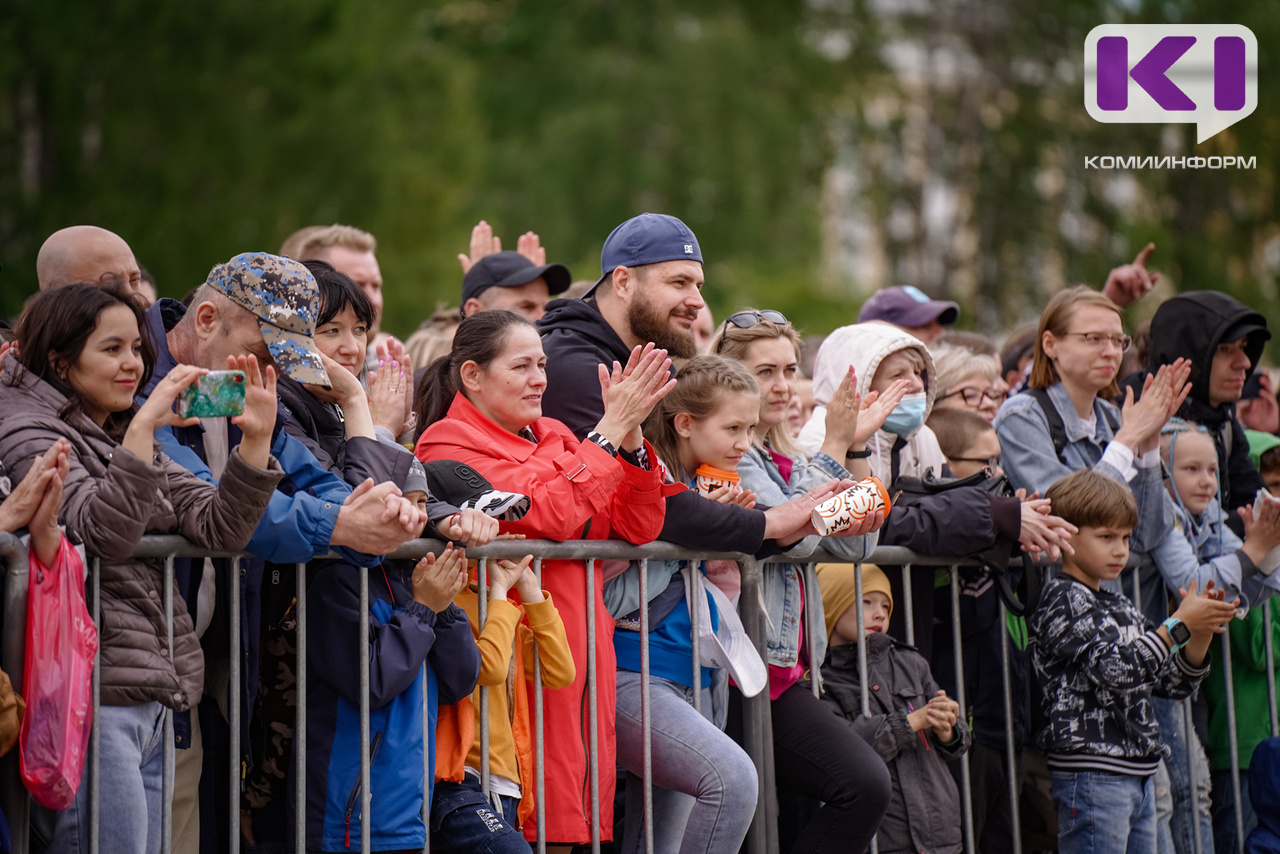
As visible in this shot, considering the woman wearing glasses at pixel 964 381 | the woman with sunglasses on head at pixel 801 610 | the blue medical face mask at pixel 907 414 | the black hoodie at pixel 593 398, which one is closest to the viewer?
the black hoodie at pixel 593 398

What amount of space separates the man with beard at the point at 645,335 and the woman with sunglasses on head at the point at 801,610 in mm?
241

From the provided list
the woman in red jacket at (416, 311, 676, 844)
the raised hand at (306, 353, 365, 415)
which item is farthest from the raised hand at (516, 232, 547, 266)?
the raised hand at (306, 353, 365, 415)

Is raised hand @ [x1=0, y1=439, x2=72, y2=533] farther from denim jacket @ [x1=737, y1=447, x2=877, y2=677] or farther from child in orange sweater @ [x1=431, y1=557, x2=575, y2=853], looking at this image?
denim jacket @ [x1=737, y1=447, x2=877, y2=677]

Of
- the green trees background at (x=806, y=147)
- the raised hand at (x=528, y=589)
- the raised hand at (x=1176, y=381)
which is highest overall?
the green trees background at (x=806, y=147)

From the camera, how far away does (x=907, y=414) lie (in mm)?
5914

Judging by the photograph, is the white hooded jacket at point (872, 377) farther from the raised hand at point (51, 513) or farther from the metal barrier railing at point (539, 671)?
the raised hand at point (51, 513)

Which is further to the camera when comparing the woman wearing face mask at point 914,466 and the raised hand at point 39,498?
the woman wearing face mask at point 914,466

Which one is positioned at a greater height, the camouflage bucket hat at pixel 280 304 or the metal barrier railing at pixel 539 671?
the camouflage bucket hat at pixel 280 304

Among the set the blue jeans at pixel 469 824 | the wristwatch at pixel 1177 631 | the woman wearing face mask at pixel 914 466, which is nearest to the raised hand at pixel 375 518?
the blue jeans at pixel 469 824

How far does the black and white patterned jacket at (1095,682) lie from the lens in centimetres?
567

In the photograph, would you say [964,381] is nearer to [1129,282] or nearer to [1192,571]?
[1192,571]

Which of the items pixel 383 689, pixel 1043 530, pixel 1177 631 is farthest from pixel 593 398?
pixel 1177 631

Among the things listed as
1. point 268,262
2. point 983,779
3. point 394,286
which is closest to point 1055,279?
point 394,286

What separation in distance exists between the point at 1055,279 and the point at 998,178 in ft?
7.11
